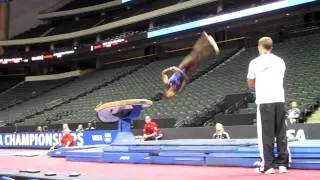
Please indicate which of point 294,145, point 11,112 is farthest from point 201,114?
point 11,112

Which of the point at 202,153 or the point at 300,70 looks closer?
the point at 202,153

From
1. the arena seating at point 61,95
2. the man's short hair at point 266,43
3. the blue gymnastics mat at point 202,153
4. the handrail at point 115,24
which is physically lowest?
the blue gymnastics mat at point 202,153

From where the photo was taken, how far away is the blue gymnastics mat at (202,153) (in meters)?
6.23

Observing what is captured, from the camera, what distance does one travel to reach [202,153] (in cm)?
762

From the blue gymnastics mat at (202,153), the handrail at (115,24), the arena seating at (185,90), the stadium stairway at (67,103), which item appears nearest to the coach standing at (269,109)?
the blue gymnastics mat at (202,153)

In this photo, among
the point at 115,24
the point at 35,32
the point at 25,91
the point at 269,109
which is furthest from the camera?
the point at 35,32

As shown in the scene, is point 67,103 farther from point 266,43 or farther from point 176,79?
point 266,43

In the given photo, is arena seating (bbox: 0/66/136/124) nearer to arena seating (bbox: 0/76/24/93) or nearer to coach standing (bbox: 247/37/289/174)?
arena seating (bbox: 0/76/24/93)

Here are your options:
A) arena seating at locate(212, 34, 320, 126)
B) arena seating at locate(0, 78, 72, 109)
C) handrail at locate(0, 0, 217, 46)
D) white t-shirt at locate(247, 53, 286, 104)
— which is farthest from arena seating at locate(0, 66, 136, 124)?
white t-shirt at locate(247, 53, 286, 104)

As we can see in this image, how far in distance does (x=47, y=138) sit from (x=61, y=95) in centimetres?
1039

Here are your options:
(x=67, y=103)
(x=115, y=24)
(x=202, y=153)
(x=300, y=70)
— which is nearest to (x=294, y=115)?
(x=202, y=153)

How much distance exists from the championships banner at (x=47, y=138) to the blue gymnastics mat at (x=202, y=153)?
716 cm

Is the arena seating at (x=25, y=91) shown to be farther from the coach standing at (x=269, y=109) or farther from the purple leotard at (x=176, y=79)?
the coach standing at (x=269, y=109)

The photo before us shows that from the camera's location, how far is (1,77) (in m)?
39.4
